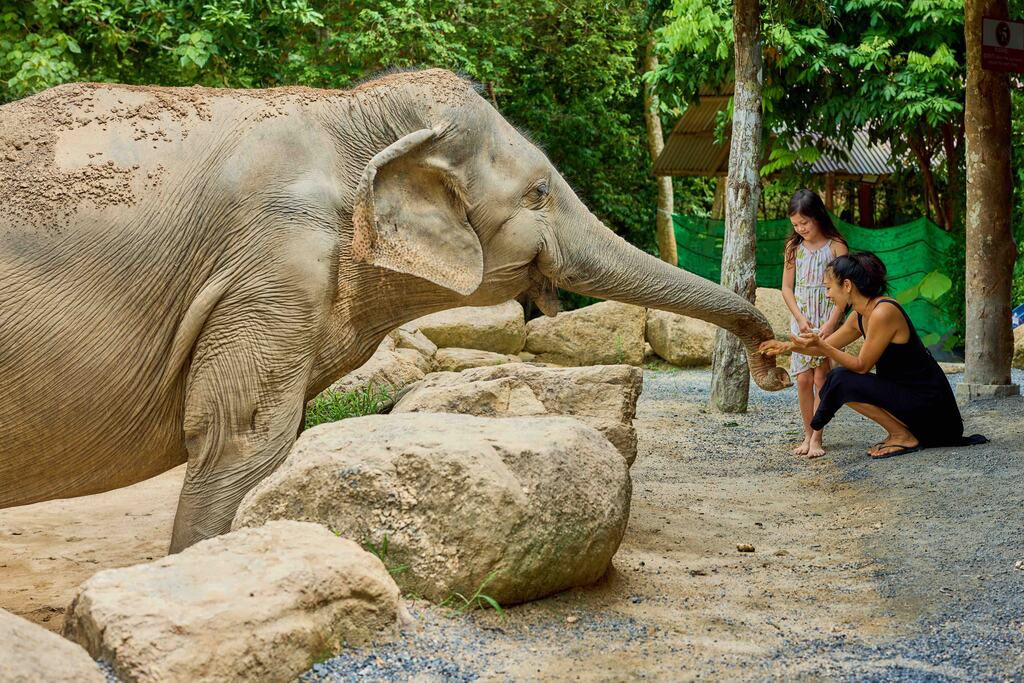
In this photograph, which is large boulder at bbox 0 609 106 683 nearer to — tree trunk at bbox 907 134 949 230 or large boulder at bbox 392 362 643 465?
large boulder at bbox 392 362 643 465

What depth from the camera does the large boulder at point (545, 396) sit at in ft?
18.1

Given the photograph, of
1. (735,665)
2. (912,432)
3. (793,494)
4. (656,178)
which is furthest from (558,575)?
(656,178)

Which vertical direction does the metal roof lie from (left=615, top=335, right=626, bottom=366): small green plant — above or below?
above

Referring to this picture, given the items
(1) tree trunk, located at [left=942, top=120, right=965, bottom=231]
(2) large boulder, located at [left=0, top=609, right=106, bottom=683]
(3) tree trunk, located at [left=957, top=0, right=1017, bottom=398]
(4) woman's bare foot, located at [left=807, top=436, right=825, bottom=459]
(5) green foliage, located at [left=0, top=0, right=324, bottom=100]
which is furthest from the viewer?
(1) tree trunk, located at [left=942, top=120, right=965, bottom=231]

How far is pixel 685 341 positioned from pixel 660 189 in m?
5.71

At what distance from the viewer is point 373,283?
4410mm

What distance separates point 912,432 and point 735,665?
3.85 metres

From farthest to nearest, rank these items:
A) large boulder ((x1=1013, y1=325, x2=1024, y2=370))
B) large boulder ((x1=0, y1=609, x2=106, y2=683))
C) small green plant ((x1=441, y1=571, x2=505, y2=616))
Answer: large boulder ((x1=1013, y1=325, x2=1024, y2=370))
small green plant ((x1=441, y1=571, x2=505, y2=616))
large boulder ((x1=0, y1=609, x2=106, y2=683))

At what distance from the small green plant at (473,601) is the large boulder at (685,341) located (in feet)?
35.3

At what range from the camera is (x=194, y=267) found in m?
4.18

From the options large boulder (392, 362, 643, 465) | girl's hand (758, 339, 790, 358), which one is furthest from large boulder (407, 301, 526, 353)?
girl's hand (758, 339, 790, 358)

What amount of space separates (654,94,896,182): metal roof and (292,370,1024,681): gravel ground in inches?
427

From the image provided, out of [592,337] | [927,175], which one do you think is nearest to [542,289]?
[592,337]

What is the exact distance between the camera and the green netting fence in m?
14.8
